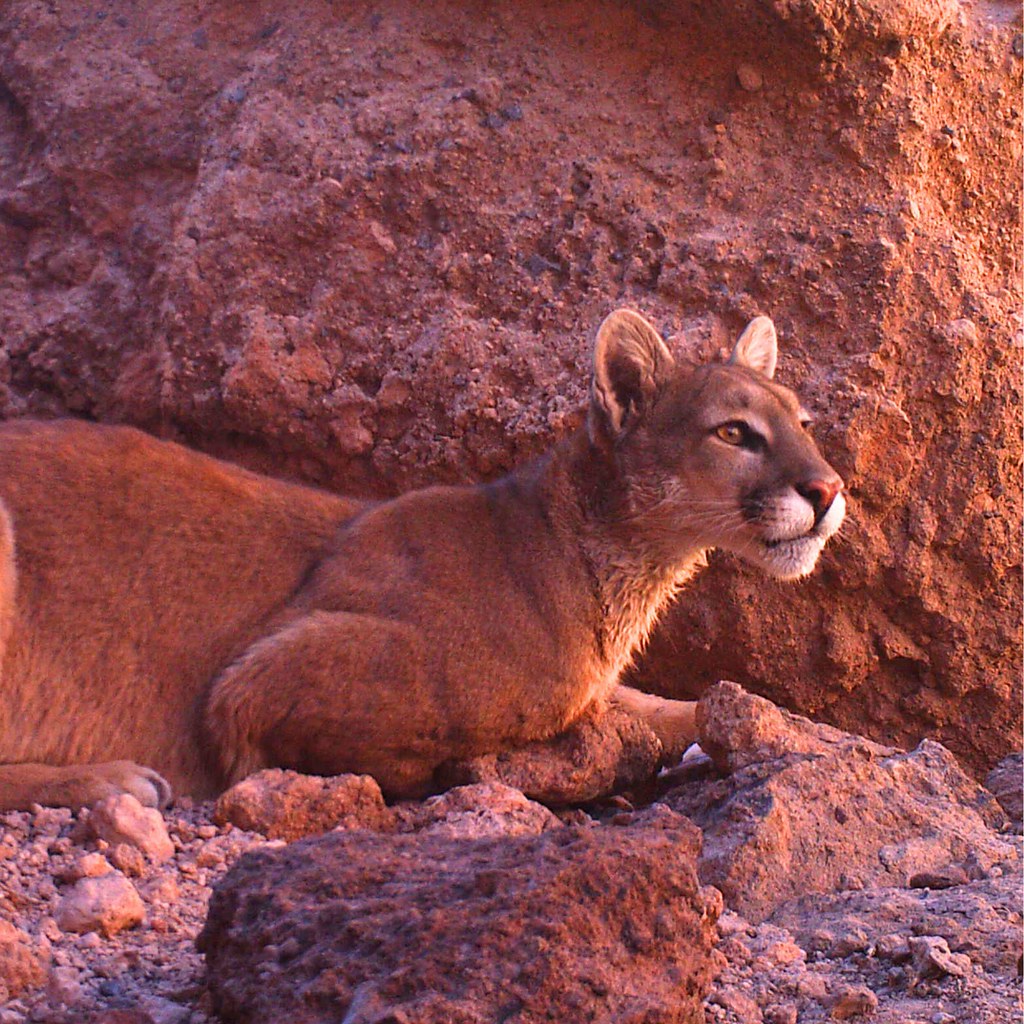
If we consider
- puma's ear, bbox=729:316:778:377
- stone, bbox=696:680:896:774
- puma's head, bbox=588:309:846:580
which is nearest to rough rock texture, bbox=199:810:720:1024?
stone, bbox=696:680:896:774

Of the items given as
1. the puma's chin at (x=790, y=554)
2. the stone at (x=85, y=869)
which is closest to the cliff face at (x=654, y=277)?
the puma's chin at (x=790, y=554)

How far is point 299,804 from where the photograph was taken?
452 cm

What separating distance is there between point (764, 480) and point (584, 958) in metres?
2.83

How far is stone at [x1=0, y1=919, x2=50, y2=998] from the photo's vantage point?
9.94ft

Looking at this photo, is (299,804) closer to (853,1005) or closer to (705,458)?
(853,1005)

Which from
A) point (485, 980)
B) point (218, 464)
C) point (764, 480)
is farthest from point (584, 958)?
point (218, 464)

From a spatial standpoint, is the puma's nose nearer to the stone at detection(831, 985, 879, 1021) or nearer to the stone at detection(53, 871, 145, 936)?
the stone at detection(831, 985, 879, 1021)

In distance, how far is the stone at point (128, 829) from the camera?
4066 millimetres

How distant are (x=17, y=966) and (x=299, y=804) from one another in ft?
4.96

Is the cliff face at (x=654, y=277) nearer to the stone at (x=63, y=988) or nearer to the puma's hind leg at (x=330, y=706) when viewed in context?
the puma's hind leg at (x=330, y=706)

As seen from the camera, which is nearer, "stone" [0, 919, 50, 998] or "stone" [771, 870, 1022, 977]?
"stone" [0, 919, 50, 998]

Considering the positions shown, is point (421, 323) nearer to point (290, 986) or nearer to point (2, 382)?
point (2, 382)

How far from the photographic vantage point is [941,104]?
705 centimetres

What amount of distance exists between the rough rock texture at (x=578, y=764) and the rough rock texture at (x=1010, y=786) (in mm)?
1440
